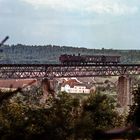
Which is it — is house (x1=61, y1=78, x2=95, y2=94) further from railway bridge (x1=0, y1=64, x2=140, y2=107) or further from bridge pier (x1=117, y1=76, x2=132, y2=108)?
bridge pier (x1=117, y1=76, x2=132, y2=108)

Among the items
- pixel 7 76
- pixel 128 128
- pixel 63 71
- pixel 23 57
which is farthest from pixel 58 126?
pixel 23 57

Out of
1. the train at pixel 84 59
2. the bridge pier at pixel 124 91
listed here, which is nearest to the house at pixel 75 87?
the train at pixel 84 59

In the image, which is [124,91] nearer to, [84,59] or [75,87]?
[84,59]

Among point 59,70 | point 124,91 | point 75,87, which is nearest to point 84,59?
point 59,70

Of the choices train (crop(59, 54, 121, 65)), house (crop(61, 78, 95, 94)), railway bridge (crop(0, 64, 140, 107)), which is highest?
train (crop(59, 54, 121, 65))

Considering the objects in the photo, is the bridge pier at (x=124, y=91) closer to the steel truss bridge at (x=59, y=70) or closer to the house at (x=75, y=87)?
the steel truss bridge at (x=59, y=70)

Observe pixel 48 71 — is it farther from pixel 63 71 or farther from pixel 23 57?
pixel 23 57

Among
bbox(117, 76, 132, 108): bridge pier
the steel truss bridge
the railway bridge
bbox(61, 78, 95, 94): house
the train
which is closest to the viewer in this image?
the steel truss bridge

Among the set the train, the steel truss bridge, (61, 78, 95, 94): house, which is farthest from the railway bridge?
(61, 78, 95, 94): house
